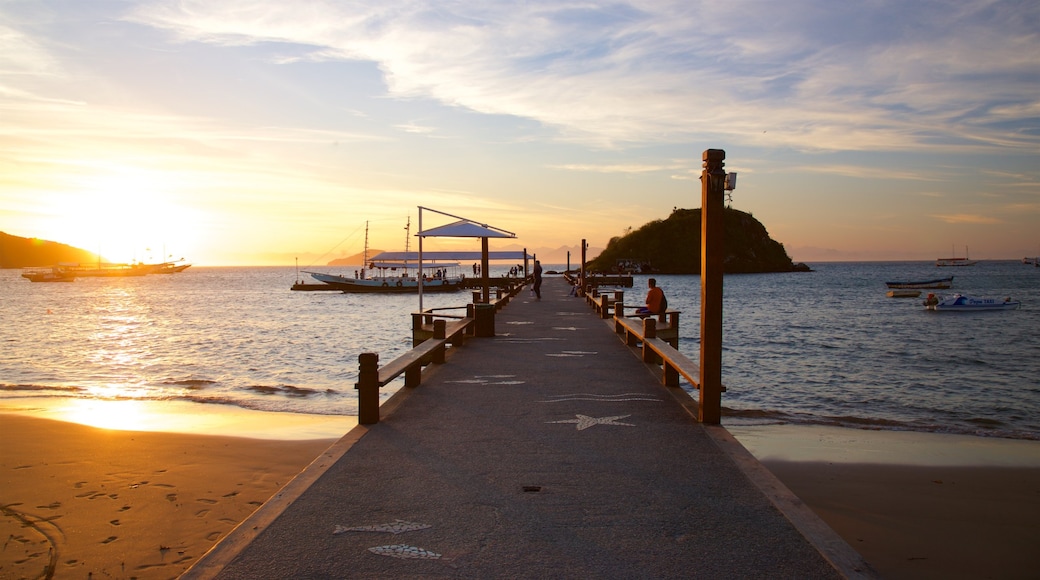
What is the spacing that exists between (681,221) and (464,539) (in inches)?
7439

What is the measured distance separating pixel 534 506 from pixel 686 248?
179541 mm

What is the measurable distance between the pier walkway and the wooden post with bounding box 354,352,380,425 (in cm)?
20

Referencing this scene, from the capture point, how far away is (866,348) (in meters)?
30.8

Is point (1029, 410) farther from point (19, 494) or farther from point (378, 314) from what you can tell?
point (378, 314)

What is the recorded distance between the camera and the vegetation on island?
17650cm

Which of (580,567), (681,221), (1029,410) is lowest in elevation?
(1029,410)

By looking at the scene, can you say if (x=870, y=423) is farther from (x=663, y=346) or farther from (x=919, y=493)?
(x=663, y=346)

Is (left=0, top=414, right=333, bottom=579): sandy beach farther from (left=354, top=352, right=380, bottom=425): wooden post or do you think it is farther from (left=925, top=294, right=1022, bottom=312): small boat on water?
(left=925, top=294, right=1022, bottom=312): small boat on water

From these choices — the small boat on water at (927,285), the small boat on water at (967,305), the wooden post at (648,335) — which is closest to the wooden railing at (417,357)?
the wooden post at (648,335)

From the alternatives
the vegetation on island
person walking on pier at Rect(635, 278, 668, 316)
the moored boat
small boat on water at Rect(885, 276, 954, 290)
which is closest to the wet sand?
person walking on pier at Rect(635, 278, 668, 316)

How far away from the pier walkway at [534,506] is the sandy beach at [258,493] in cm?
127

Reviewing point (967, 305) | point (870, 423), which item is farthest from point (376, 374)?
point (967, 305)

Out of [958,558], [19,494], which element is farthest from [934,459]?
[19,494]

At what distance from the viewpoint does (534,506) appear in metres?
5.30
